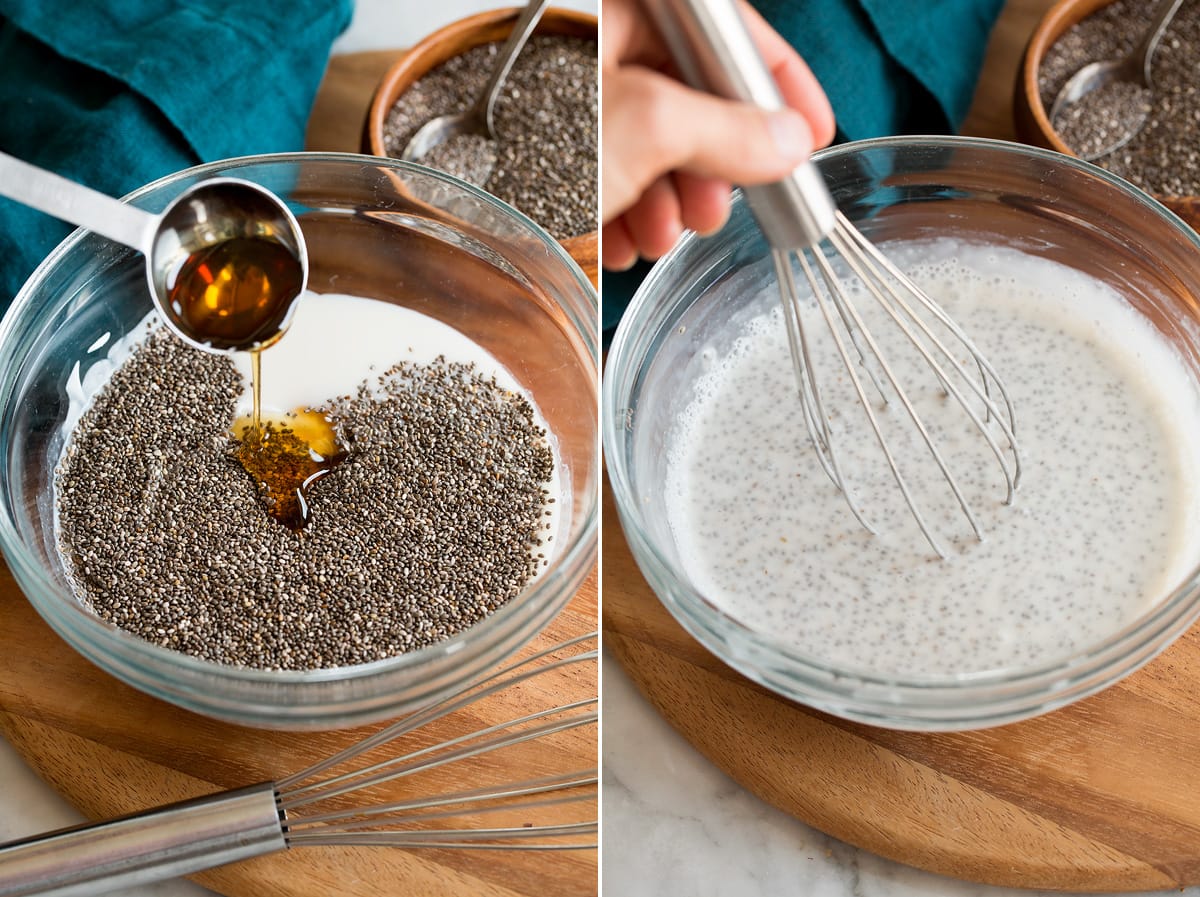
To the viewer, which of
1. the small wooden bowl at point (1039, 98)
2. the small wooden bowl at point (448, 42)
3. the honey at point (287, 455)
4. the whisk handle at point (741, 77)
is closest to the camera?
the whisk handle at point (741, 77)

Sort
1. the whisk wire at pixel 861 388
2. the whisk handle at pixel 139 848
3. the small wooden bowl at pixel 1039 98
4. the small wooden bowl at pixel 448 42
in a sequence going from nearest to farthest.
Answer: the whisk wire at pixel 861 388 < the whisk handle at pixel 139 848 < the small wooden bowl at pixel 1039 98 < the small wooden bowl at pixel 448 42

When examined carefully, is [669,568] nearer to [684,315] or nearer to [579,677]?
[579,677]

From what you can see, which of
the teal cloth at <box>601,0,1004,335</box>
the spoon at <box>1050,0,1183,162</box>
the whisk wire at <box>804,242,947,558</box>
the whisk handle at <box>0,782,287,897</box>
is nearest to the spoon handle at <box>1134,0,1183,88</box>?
the spoon at <box>1050,0,1183,162</box>

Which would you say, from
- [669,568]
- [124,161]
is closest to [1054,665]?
[669,568]

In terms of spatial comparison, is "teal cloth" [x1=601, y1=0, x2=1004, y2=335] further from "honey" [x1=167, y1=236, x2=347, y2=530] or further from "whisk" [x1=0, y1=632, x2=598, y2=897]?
"whisk" [x1=0, y1=632, x2=598, y2=897]

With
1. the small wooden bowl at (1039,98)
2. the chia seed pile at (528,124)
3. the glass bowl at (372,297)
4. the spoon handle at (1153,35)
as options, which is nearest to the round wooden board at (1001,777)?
the glass bowl at (372,297)

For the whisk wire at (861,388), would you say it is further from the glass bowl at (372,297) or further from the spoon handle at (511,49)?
the spoon handle at (511,49)
